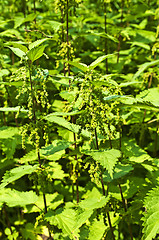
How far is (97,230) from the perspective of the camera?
2.99m

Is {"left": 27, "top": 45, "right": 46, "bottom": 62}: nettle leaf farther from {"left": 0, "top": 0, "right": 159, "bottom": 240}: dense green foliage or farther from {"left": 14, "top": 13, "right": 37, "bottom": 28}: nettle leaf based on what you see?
{"left": 14, "top": 13, "right": 37, "bottom": 28}: nettle leaf

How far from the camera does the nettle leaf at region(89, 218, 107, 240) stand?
2898mm

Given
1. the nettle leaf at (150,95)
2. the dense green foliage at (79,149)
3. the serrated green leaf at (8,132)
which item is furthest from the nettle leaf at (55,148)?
the nettle leaf at (150,95)

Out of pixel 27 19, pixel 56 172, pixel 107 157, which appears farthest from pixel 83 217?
pixel 27 19

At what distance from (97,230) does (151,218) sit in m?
1.16

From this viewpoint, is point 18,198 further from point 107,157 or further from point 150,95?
point 150,95

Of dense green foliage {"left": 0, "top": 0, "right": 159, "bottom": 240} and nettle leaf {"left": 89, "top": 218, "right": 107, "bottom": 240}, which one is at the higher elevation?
dense green foliage {"left": 0, "top": 0, "right": 159, "bottom": 240}

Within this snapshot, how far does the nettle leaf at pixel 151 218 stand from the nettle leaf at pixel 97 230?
40.5 inches

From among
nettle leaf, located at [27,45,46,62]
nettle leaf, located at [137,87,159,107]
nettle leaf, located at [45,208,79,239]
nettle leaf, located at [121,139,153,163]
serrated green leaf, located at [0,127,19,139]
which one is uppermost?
nettle leaf, located at [27,45,46,62]

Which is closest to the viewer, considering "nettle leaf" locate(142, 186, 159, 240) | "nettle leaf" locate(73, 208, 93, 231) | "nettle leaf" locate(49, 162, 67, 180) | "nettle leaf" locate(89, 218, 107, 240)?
"nettle leaf" locate(142, 186, 159, 240)

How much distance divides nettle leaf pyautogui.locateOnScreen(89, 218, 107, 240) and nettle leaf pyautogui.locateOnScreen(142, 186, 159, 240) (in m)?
1.03

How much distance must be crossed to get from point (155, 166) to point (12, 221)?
242cm

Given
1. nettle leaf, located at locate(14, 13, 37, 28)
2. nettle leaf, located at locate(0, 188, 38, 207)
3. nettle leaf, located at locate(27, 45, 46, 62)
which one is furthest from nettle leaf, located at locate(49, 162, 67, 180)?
nettle leaf, located at locate(14, 13, 37, 28)

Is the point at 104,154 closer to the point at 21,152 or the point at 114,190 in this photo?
the point at 114,190
